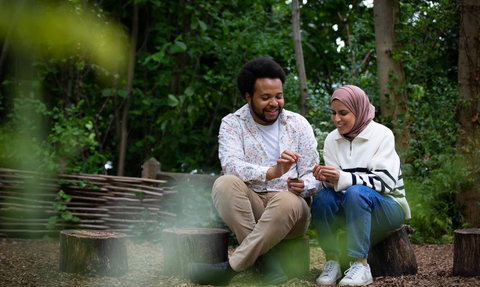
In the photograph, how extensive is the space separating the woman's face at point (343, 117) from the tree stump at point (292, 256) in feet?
2.66

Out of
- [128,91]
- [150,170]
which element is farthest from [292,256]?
[128,91]

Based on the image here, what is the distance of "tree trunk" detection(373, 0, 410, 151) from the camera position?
429cm

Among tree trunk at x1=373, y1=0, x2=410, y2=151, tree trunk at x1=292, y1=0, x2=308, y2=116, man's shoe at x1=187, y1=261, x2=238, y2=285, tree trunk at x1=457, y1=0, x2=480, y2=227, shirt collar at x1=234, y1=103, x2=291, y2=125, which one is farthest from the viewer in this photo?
tree trunk at x1=292, y1=0, x2=308, y2=116

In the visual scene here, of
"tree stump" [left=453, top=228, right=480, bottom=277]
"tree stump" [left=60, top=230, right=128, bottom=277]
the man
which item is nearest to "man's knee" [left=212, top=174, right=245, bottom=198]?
the man

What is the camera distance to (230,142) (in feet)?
9.15

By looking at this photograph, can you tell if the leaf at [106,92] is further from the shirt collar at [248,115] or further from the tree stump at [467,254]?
the tree stump at [467,254]

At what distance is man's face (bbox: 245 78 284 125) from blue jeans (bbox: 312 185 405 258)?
632mm

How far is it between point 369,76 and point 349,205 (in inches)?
115

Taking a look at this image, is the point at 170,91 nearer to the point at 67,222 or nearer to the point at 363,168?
the point at 67,222

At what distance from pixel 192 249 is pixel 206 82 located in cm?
302

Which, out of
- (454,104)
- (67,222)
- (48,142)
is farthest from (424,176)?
(48,142)

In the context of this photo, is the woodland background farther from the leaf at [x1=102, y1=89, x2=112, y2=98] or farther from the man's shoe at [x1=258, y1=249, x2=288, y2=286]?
the man's shoe at [x1=258, y1=249, x2=288, y2=286]

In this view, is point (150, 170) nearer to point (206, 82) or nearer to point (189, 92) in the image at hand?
point (189, 92)

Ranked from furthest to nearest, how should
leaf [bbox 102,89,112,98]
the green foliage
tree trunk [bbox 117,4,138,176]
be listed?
1. tree trunk [bbox 117,4,138,176]
2. leaf [bbox 102,89,112,98]
3. the green foliage
